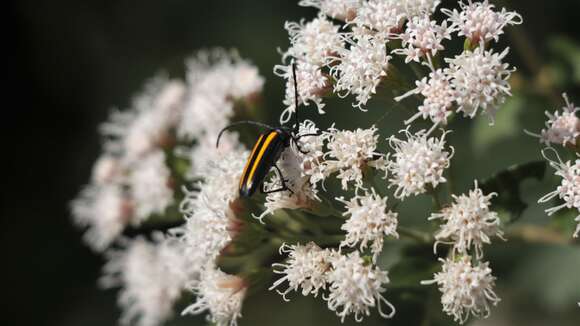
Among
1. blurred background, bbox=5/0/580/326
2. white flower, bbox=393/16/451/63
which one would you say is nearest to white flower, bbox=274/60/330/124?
white flower, bbox=393/16/451/63

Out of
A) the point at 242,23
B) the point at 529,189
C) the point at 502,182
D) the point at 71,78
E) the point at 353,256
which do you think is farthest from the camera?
the point at 71,78

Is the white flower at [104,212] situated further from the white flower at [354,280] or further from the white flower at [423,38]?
the white flower at [423,38]

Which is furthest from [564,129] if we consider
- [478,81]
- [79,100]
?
[79,100]

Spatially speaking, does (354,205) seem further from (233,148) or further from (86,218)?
(86,218)

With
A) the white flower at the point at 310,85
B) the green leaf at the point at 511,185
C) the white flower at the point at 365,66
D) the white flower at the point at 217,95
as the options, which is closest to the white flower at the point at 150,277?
the white flower at the point at 217,95

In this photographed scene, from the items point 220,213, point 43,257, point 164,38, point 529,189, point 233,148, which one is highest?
point 164,38

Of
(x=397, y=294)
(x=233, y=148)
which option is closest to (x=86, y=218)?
(x=233, y=148)

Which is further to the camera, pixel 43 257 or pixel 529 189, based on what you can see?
pixel 43 257
